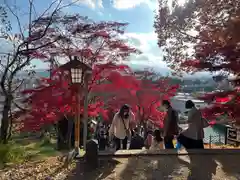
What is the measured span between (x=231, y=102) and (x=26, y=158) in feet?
21.0

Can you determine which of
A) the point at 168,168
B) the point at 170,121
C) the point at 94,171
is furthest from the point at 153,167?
the point at 170,121

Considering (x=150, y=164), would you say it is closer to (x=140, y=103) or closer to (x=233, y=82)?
(x=233, y=82)

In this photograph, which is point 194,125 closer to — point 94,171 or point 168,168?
point 168,168

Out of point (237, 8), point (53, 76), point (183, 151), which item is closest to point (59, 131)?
point (53, 76)

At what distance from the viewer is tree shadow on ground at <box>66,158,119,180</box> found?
4184 mm

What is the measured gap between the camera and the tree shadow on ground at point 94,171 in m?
4.18

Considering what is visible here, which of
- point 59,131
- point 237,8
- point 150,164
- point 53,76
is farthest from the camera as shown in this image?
point 59,131

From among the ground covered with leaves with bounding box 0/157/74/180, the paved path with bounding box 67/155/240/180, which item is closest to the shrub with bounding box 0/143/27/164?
the ground covered with leaves with bounding box 0/157/74/180

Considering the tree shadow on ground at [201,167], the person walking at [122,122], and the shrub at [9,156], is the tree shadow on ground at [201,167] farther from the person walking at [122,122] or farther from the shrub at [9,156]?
the shrub at [9,156]

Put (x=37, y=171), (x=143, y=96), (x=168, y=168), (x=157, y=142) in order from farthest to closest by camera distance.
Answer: (x=143, y=96)
(x=157, y=142)
(x=37, y=171)
(x=168, y=168)

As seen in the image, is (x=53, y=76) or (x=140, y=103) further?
(x=140, y=103)

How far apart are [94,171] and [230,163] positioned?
286 centimetres

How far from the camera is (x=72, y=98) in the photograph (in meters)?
8.44

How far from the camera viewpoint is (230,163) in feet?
16.0
